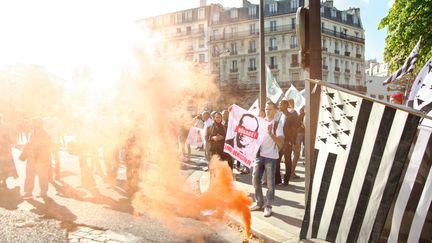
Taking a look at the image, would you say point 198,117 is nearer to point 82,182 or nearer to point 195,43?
point 82,182

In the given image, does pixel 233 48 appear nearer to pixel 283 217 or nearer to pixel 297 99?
pixel 297 99

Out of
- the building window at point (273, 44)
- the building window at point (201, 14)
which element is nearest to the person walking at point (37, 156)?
the building window at point (273, 44)

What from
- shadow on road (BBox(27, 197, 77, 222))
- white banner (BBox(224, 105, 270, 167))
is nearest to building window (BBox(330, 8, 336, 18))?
white banner (BBox(224, 105, 270, 167))

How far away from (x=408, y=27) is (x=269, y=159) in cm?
889

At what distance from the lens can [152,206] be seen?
676 centimetres

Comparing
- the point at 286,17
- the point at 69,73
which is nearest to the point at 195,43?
the point at 286,17

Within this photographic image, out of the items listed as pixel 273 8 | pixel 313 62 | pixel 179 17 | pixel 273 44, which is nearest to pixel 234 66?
pixel 273 44

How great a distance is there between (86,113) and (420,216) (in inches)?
320

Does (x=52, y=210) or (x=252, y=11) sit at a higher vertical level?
(x=252, y=11)

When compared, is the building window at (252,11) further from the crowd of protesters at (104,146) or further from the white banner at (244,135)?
the white banner at (244,135)

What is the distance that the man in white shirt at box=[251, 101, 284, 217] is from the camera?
596 cm

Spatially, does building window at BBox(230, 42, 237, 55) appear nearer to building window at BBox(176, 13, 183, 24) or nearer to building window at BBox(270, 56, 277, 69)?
building window at BBox(270, 56, 277, 69)

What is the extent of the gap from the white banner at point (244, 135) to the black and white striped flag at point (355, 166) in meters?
2.50

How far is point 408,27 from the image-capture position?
39.5 ft
